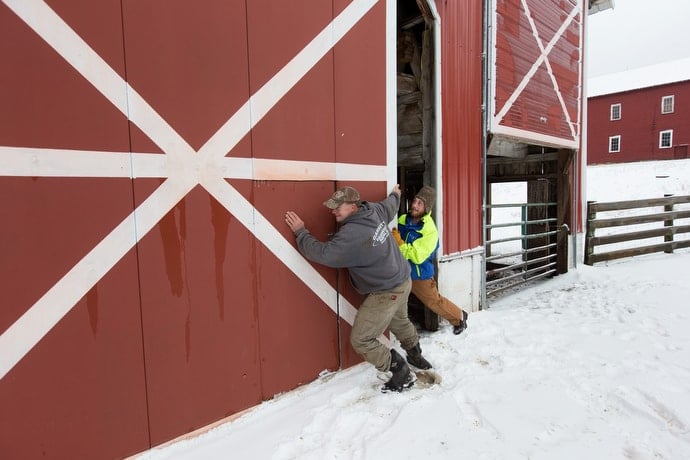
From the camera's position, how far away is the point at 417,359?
3.47m

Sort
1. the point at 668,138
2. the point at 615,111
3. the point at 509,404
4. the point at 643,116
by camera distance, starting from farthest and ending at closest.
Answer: the point at 615,111, the point at 643,116, the point at 668,138, the point at 509,404

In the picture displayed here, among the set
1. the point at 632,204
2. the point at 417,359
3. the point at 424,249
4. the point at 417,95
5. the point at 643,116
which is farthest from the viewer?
the point at 643,116

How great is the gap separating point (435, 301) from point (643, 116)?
31.5 m

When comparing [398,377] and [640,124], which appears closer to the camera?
[398,377]

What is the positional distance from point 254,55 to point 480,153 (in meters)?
3.36

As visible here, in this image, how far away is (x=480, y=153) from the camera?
511 centimetres

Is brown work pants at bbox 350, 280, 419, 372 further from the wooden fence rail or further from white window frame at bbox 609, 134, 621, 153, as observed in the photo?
white window frame at bbox 609, 134, 621, 153

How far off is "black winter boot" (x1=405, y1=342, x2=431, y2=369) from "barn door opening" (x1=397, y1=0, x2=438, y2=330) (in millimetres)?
1137

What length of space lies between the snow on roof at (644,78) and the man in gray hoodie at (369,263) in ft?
107

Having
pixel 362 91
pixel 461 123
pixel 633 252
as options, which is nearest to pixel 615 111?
pixel 633 252

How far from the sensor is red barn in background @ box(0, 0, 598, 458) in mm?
1954

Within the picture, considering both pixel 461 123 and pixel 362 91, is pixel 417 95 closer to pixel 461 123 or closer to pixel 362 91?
pixel 461 123

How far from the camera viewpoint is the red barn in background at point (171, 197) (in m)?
1.95

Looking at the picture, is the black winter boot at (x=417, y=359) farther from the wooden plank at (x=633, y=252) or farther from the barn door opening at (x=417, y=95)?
the wooden plank at (x=633, y=252)
